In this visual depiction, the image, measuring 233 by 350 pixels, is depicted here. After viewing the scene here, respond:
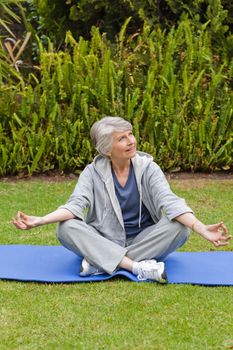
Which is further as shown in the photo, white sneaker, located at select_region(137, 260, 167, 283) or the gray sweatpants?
the gray sweatpants

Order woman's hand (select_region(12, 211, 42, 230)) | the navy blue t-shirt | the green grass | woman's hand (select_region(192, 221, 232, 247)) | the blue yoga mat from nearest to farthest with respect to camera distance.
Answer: the green grass < woman's hand (select_region(192, 221, 232, 247)) < woman's hand (select_region(12, 211, 42, 230)) < the blue yoga mat < the navy blue t-shirt

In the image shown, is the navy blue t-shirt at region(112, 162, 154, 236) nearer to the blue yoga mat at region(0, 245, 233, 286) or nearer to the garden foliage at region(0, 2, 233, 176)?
the blue yoga mat at region(0, 245, 233, 286)

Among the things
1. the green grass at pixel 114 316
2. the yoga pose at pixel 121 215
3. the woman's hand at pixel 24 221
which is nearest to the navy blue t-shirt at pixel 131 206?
the yoga pose at pixel 121 215

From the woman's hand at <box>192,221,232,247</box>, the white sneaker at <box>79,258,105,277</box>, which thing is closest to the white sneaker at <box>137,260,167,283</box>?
the white sneaker at <box>79,258,105,277</box>

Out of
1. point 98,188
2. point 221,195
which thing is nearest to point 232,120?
point 221,195

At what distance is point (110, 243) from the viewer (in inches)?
191

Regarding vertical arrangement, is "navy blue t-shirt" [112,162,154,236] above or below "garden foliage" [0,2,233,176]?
above

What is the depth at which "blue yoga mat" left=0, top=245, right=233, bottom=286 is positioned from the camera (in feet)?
15.4

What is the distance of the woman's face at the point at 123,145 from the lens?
16.0 ft

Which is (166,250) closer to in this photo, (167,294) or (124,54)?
(167,294)

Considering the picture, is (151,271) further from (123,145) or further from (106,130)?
(106,130)

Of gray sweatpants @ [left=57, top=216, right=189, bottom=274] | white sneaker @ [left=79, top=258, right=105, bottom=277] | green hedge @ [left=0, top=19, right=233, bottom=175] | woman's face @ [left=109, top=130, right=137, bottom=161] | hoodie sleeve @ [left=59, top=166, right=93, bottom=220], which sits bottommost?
green hedge @ [left=0, top=19, right=233, bottom=175]

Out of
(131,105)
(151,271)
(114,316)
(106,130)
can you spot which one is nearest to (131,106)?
(131,105)

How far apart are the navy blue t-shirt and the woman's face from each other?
165 mm
